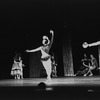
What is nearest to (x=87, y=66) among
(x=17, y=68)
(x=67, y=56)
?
(x=67, y=56)

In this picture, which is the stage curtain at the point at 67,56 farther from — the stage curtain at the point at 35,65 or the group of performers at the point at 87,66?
the stage curtain at the point at 35,65

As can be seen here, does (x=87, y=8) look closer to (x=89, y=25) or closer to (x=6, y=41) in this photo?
(x=89, y=25)

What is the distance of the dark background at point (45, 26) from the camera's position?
8.83 metres

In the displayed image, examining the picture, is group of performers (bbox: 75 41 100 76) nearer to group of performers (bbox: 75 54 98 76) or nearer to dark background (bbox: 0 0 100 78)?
group of performers (bbox: 75 54 98 76)

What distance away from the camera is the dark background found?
8.83 metres

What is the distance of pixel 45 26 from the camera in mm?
10797

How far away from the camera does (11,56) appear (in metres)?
11.5
